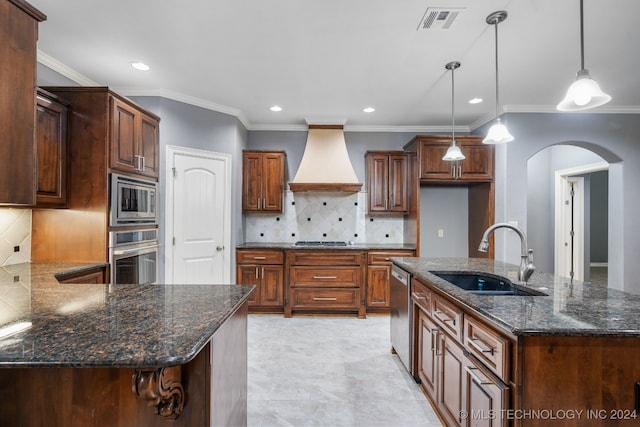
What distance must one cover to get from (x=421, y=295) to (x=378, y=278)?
6.26 feet

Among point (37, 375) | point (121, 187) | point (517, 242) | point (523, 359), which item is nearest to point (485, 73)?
point (517, 242)

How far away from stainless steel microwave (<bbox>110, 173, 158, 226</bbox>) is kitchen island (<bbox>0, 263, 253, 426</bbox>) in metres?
1.27

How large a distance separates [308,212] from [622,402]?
3926 mm

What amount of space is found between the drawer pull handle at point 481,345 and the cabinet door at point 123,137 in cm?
288

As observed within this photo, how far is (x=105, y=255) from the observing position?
2518 mm

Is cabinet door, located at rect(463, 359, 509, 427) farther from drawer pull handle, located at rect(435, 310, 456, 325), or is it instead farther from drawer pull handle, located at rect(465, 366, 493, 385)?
drawer pull handle, located at rect(435, 310, 456, 325)

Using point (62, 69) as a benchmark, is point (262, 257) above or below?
below

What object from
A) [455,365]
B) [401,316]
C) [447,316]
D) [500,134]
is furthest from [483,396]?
[500,134]

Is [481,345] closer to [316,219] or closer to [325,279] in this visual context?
[325,279]

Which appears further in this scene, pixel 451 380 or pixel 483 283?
pixel 483 283

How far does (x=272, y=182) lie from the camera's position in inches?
176

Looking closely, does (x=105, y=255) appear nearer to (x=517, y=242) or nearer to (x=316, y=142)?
(x=316, y=142)

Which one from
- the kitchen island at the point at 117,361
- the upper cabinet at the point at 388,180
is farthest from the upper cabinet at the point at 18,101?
the upper cabinet at the point at 388,180

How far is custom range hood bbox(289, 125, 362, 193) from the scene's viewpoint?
171 inches
